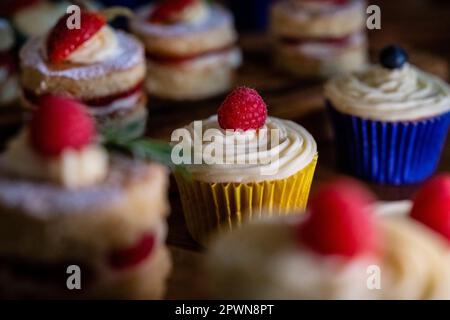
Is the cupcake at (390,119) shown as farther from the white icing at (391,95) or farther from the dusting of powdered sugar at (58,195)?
the dusting of powdered sugar at (58,195)

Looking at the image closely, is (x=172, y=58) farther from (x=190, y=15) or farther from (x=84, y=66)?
(x=84, y=66)

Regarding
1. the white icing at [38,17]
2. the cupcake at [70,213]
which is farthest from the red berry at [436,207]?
the white icing at [38,17]

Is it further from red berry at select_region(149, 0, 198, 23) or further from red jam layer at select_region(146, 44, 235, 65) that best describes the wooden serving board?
red berry at select_region(149, 0, 198, 23)

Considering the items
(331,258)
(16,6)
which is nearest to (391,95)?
(331,258)

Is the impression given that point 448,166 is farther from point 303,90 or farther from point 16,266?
point 16,266

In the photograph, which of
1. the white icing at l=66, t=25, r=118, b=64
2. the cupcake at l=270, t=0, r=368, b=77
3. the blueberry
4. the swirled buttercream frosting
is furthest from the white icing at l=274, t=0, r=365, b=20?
the swirled buttercream frosting

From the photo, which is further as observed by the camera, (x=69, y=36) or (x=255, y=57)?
(x=255, y=57)
